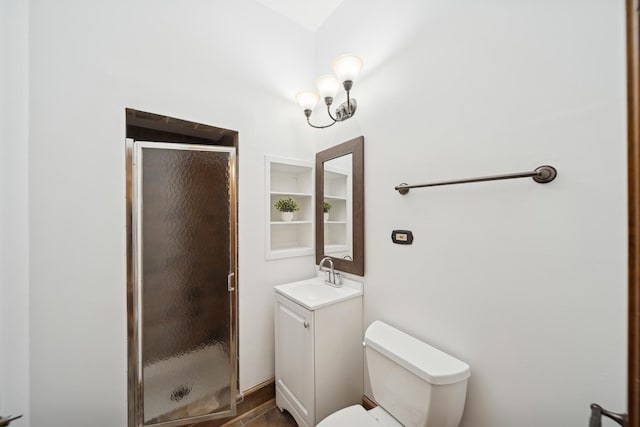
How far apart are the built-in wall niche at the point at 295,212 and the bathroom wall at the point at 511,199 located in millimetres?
727

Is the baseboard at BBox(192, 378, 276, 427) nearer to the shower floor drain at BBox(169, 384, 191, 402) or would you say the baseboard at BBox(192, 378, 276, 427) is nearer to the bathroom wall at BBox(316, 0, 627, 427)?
the shower floor drain at BBox(169, 384, 191, 402)

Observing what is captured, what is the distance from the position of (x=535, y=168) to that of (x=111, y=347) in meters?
2.15

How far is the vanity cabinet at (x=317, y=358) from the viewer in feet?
4.49

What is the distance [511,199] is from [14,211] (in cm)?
206

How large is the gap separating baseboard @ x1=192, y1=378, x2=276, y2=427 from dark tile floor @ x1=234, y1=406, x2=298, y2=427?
4cm

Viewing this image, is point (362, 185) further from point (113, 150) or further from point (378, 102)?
point (113, 150)

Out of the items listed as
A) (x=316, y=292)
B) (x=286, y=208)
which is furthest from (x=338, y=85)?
(x=316, y=292)

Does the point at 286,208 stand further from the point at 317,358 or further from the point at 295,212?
the point at 317,358

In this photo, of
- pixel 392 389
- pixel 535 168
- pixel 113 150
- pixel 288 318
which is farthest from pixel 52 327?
pixel 535 168

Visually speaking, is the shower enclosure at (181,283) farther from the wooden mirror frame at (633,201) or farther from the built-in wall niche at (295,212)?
the wooden mirror frame at (633,201)

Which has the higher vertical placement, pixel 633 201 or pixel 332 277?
pixel 633 201

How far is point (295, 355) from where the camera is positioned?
1.50m

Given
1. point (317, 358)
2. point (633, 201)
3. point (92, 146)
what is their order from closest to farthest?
1. point (633, 201)
2. point (92, 146)
3. point (317, 358)

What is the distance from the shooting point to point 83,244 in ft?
3.89
